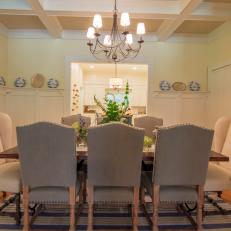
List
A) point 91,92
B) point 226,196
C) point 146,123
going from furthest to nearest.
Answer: point 91,92 < point 146,123 < point 226,196

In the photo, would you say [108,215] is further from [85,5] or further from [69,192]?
[85,5]

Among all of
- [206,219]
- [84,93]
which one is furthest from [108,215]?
[84,93]

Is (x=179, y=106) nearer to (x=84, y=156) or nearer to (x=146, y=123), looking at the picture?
(x=146, y=123)

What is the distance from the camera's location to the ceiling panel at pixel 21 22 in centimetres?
478

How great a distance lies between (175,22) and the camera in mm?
4508

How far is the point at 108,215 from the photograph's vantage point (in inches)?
118

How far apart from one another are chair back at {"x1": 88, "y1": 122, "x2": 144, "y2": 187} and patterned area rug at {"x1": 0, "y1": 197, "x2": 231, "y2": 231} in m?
0.63

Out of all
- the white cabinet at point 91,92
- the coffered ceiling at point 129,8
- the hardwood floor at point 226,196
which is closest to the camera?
the hardwood floor at point 226,196

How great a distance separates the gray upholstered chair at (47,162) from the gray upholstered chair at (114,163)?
17 cm

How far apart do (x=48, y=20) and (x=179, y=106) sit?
3133 millimetres

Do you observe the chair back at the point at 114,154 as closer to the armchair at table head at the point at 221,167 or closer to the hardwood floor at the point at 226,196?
the armchair at table head at the point at 221,167

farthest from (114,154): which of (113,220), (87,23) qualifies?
(87,23)

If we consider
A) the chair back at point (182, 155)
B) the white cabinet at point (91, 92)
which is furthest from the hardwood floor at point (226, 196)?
the white cabinet at point (91, 92)

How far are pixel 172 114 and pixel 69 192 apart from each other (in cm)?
385
